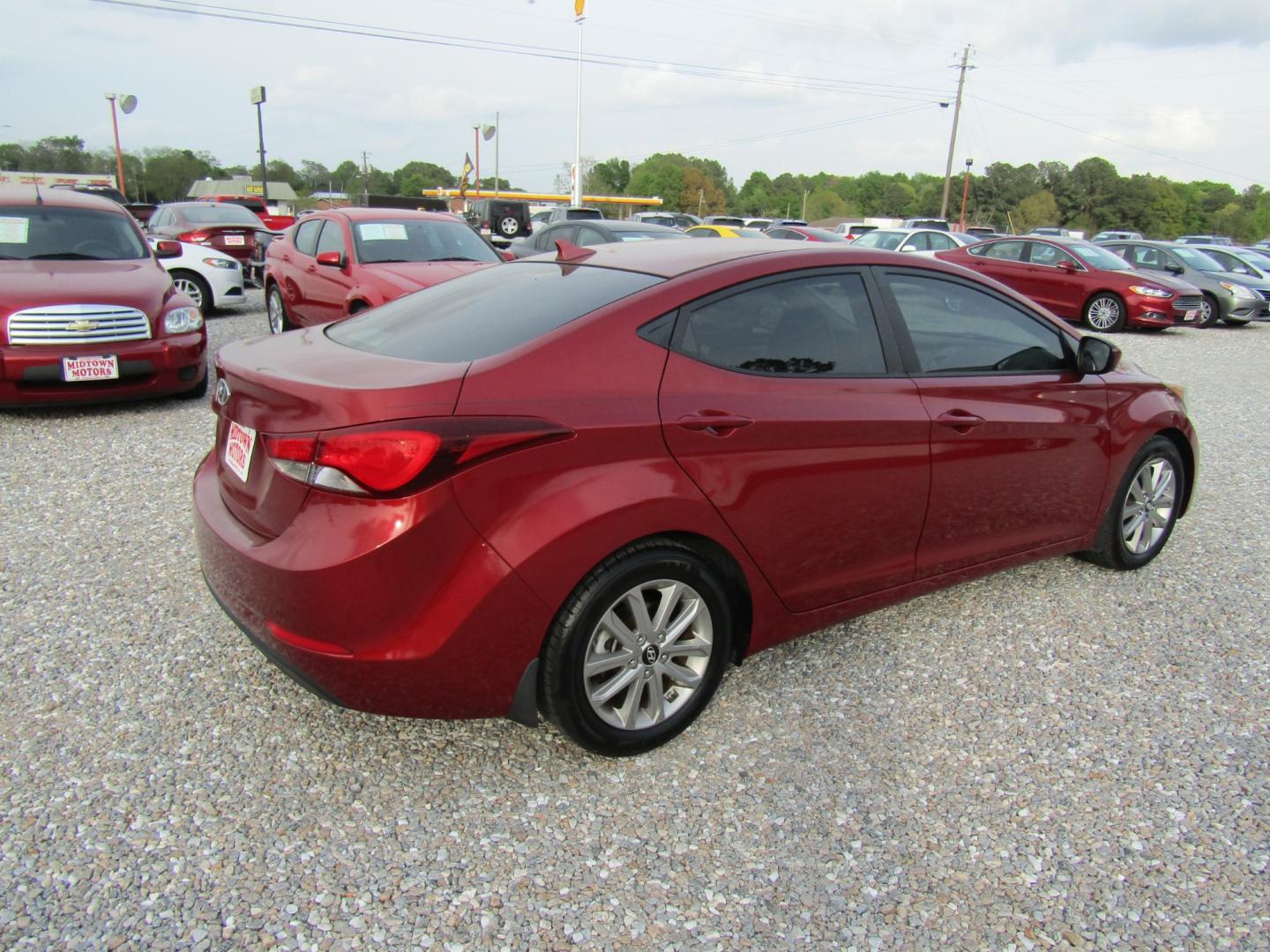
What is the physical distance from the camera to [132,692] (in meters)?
3.13

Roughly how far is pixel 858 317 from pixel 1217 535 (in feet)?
10.6

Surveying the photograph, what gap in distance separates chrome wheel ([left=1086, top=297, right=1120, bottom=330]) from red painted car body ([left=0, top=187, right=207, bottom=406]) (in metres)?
13.7

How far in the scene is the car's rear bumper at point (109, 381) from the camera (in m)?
6.25

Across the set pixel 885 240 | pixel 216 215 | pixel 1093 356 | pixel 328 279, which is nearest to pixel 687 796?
pixel 1093 356

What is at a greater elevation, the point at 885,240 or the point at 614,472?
the point at 885,240

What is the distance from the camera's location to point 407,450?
2352 millimetres

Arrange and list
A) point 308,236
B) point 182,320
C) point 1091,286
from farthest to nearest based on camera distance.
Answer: point 1091,286, point 308,236, point 182,320

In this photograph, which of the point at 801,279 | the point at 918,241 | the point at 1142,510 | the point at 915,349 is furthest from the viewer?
the point at 918,241

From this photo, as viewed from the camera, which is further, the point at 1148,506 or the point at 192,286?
the point at 192,286

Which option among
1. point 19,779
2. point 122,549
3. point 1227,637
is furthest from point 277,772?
point 1227,637

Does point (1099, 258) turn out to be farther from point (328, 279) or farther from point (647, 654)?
point (647, 654)

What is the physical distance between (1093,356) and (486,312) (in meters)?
2.63

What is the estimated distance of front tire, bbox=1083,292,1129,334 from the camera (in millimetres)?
14906

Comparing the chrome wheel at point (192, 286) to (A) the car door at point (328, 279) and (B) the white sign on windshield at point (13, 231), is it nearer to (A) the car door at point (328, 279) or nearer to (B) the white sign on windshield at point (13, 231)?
(A) the car door at point (328, 279)
